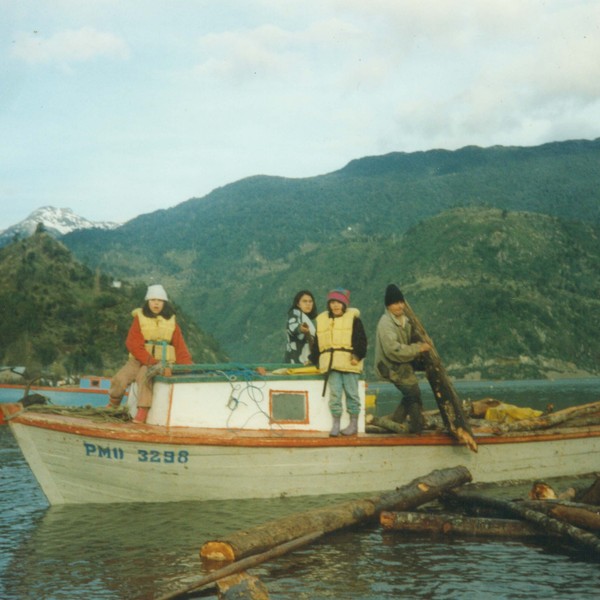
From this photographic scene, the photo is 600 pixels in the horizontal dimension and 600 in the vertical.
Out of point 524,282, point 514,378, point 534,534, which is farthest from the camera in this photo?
point 524,282

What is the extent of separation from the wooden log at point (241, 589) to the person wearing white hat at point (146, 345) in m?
5.98

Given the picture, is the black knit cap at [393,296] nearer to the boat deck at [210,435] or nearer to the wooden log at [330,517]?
the boat deck at [210,435]

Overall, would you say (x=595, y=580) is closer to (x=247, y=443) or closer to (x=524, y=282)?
(x=247, y=443)

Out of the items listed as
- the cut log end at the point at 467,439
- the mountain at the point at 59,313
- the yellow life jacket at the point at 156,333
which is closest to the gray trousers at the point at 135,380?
the yellow life jacket at the point at 156,333

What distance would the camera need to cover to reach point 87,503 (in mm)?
13586

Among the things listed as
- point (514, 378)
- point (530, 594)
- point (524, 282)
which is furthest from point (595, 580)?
point (524, 282)

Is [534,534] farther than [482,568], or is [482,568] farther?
[534,534]

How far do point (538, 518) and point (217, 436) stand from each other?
508 centimetres

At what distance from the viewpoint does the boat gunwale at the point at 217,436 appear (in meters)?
12.8

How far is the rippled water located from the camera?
9234 millimetres

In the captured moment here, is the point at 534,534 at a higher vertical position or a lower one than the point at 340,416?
lower

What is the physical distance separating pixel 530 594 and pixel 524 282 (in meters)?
198

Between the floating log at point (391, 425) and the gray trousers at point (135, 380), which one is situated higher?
the gray trousers at point (135, 380)

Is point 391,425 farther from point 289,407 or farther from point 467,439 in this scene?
point 289,407
